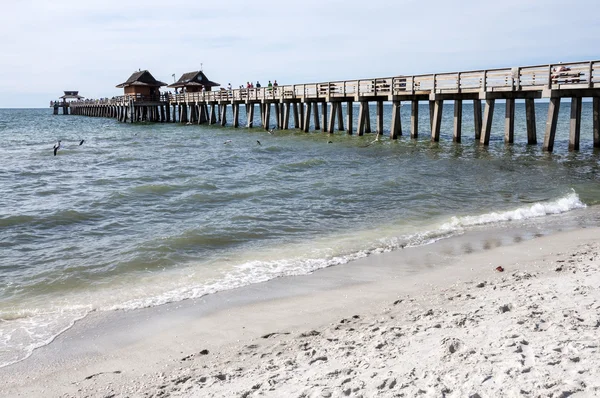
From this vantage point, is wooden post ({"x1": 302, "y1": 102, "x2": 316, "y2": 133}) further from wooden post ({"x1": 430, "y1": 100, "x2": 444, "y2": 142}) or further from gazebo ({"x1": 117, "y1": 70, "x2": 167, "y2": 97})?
gazebo ({"x1": 117, "y1": 70, "x2": 167, "y2": 97})

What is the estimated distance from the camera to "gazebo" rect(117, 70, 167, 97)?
62438 mm

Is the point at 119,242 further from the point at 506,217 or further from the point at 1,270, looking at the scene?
the point at 506,217

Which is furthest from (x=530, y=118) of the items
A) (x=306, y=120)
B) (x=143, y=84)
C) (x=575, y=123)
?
(x=143, y=84)

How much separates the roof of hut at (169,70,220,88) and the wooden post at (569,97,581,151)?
46.5 meters

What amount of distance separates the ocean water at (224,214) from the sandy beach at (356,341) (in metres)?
0.59

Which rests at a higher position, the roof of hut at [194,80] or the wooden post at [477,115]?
the roof of hut at [194,80]

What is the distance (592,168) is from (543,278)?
13381 mm

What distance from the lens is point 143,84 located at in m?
61.9

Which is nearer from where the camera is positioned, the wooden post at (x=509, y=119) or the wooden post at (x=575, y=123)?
the wooden post at (x=575, y=123)

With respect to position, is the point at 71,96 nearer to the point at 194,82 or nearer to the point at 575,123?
the point at 194,82

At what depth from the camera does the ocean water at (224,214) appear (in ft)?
26.1

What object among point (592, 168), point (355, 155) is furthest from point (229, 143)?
point (592, 168)

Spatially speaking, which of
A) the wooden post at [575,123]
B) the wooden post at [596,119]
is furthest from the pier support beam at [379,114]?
the wooden post at [596,119]

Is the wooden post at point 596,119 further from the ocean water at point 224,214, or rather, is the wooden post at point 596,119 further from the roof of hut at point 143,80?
the roof of hut at point 143,80
